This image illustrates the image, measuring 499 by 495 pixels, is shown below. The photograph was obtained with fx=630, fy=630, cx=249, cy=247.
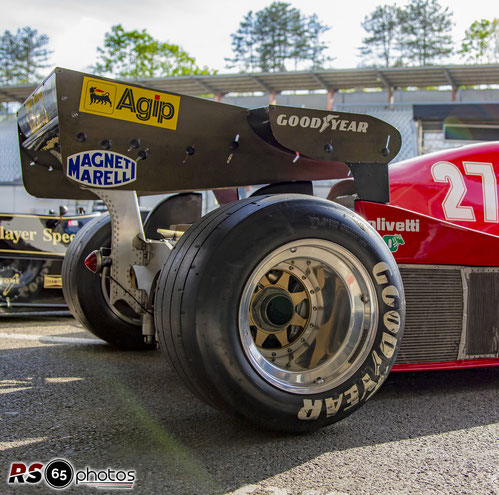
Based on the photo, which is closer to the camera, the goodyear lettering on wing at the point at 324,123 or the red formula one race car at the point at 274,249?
the red formula one race car at the point at 274,249

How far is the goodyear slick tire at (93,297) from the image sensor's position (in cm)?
430

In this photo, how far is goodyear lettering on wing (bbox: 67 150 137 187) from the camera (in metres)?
2.77

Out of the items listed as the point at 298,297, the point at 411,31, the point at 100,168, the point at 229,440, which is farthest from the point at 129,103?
the point at 411,31

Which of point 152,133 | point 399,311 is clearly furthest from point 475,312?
point 152,133

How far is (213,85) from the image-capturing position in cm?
2411

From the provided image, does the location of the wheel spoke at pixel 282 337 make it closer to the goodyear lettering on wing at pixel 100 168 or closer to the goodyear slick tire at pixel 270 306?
the goodyear slick tire at pixel 270 306

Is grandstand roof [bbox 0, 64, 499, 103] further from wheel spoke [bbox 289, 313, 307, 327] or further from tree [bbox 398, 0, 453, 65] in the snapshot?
tree [bbox 398, 0, 453, 65]

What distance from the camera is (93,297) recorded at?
4.30 metres

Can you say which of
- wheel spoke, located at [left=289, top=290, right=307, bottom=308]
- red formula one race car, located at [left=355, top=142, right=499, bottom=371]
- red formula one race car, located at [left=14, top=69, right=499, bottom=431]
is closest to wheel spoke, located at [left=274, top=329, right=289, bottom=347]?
red formula one race car, located at [left=14, top=69, right=499, bottom=431]

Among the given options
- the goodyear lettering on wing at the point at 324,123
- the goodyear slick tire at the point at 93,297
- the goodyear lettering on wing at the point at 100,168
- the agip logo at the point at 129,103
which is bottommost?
the goodyear slick tire at the point at 93,297

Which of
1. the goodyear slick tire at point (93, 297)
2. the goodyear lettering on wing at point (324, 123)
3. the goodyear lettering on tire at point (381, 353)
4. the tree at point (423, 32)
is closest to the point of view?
the goodyear lettering on tire at point (381, 353)

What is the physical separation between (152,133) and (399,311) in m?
1.38

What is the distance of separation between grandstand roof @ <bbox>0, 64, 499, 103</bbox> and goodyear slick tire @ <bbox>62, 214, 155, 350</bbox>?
61.4ft

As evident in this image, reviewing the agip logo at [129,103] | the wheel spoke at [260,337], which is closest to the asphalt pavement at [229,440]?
the wheel spoke at [260,337]
